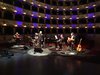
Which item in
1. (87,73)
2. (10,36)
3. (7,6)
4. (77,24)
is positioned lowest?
(87,73)

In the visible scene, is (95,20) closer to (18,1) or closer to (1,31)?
(18,1)

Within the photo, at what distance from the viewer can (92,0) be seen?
4659cm

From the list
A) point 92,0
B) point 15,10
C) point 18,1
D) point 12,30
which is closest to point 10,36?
point 12,30

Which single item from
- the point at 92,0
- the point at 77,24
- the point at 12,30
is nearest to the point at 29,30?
the point at 12,30

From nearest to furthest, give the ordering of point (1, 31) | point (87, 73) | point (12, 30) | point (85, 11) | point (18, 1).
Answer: point (87, 73), point (1, 31), point (12, 30), point (18, 1), point (85, 11)

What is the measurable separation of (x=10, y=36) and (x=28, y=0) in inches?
508

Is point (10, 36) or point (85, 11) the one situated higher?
point (85, 11)

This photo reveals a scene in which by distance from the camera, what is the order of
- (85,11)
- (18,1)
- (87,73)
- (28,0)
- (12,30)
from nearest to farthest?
(87,73), (12,30), (18,1), (28,0), (85,11)

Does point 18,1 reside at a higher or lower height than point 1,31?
higher

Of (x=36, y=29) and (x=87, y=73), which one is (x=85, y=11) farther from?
(x=87, y=73)

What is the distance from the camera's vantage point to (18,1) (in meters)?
37.7

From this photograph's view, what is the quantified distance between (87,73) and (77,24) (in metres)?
41.9

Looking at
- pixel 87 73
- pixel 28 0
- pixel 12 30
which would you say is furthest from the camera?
pixel 28 0

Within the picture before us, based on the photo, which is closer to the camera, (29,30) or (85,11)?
(29,30)
